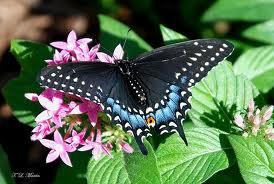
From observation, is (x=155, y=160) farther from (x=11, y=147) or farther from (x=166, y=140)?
(x=11, y=147)

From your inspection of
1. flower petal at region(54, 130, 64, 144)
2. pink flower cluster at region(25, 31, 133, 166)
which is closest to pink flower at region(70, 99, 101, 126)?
pink flower cluster at region(25, 31, 133, 166)

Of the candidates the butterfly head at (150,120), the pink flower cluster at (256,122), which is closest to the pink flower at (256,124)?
the pink flower cluster at (256,122)

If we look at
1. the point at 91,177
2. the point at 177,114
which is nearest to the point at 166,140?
the point at 177,114

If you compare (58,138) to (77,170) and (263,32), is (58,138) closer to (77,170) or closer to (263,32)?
(77,170)

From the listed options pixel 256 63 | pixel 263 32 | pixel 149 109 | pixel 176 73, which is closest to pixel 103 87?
pixel 149 109

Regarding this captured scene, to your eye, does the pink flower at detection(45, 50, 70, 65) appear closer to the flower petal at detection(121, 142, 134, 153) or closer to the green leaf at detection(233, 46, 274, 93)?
the flower petal at detection(121, 142, 134, 153)
